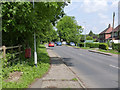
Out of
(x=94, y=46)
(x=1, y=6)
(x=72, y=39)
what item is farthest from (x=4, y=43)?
(x=72, y=39)

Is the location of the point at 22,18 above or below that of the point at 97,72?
above

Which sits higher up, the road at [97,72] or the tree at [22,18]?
the tree at [22,18]

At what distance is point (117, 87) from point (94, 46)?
3430 cm

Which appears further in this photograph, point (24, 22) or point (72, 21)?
point (72, 21)

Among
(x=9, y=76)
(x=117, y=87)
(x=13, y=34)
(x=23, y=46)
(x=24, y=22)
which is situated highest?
(x=24, y=22)

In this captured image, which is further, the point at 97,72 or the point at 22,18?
the point at 97,72

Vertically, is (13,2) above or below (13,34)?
above

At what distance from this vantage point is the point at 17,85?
4.95m

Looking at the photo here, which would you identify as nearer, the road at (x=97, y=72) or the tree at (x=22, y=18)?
the road at (x=97, y=72)

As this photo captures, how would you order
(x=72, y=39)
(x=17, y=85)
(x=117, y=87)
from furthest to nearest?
1. (x=72, y=39)
2. (x=117, y=87)
3. (x=17, y=85)

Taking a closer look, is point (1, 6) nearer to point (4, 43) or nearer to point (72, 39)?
point (4, 43)

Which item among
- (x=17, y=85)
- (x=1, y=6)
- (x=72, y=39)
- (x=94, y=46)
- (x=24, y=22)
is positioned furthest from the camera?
(x=72, y=39)

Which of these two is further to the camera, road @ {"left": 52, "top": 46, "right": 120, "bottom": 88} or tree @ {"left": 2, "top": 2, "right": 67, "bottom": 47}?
tree @ {"left": 2, "top": 2, "right": 67, "bottom": 47}

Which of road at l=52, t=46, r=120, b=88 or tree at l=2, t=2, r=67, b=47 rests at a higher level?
tree at l=2, t=2, r=67, b=47
